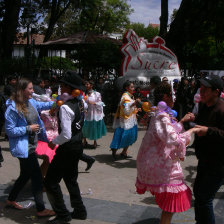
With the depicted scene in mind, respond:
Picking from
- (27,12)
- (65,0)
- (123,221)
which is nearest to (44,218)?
(123,221)

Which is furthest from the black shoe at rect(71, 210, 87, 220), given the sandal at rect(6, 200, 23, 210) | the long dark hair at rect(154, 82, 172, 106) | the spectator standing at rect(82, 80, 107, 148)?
the spectator standing at rect(82, 80, 107, 148)

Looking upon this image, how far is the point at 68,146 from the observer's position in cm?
398

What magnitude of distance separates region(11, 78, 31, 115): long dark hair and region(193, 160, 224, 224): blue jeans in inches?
83.9

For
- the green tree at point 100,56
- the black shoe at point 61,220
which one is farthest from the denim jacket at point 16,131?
the green tree at point 100,56

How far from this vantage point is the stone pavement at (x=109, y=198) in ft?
14.2

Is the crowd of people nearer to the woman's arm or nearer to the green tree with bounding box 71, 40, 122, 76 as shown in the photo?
the woman's arm

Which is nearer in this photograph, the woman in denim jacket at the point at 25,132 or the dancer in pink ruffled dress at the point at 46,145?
the woman in denim jacket at the point at 25,132

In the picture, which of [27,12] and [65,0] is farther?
[65,0]

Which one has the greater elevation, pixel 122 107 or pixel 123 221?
pixel 122 107

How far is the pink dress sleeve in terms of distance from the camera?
3424mm

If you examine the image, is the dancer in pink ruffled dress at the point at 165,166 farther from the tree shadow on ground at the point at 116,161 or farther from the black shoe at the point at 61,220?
the tree shadow on ground at the point at 116,161

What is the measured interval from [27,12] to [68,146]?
61.1ft

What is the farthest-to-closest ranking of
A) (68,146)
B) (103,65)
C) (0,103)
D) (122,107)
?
(103,65)
(0,103)
(122,107)
(68,146)

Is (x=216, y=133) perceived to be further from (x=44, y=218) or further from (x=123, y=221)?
(x=44, y=218)
